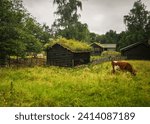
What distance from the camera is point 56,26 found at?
7797 mm

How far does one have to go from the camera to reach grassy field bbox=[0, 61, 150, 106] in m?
5.75


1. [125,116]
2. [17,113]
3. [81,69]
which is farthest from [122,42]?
[17,113]

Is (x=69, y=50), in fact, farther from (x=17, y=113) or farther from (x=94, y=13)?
(x=17, y=113)

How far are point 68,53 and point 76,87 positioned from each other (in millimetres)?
2615

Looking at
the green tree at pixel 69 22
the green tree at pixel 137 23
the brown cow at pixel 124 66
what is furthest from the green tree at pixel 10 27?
the green tree at pixel 137 23

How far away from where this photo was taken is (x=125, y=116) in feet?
16.9

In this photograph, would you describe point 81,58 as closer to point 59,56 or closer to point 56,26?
point 59,56

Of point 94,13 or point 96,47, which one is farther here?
point 96,47

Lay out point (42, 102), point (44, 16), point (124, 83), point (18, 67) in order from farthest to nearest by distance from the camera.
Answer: point (18, 67) → point (44, 16) → point (124, 83) → point (42, 102)

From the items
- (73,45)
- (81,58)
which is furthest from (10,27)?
(81,58)

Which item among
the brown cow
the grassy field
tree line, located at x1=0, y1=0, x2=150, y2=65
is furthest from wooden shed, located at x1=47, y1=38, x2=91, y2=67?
the brown cow

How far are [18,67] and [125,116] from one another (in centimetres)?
442

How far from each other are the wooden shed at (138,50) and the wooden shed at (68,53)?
1.71 metres

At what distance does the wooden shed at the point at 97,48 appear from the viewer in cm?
746
